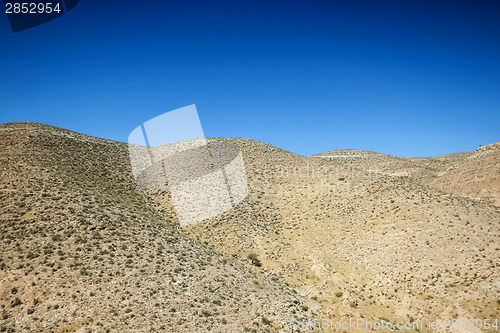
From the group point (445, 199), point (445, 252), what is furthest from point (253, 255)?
point (445, 199)

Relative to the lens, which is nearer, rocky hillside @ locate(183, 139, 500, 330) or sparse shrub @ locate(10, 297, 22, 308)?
sparse shrub @ locate(10, 297, 22, 308)

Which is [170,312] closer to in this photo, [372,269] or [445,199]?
[372,269]

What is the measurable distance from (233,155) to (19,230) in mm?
28661

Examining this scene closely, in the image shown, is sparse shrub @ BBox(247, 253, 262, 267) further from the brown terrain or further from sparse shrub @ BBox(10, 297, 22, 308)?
sparse shrub @ BBox(10, 297, 22, 308)

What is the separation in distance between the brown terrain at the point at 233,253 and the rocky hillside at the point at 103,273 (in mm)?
78

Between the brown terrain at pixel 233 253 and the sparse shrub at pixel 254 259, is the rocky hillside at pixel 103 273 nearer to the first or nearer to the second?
the brown terrain at pixel 233 253

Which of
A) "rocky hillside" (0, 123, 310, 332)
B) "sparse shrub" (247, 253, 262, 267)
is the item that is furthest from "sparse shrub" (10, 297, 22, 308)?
"sparse shrub" (247, 253, 262, 267)

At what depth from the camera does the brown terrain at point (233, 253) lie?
14070 mm

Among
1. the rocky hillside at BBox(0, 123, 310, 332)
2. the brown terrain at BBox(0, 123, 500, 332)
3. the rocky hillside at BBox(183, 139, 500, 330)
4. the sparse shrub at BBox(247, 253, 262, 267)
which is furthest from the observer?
the sparse shrub at BBox(247, 253, 262, 267)

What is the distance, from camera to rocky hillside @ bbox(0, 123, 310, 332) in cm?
1319

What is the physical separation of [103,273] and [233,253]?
36.3ft

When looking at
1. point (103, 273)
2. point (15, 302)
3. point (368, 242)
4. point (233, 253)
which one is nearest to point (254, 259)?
point (233, 253)

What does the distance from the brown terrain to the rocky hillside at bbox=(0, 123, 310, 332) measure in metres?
0.08

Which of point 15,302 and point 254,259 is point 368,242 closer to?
point 254,259
